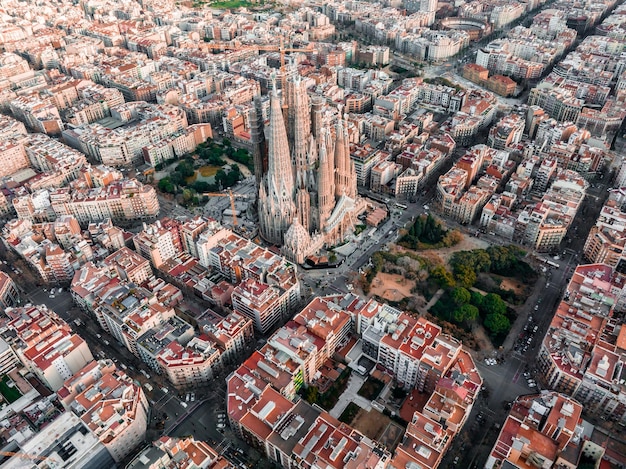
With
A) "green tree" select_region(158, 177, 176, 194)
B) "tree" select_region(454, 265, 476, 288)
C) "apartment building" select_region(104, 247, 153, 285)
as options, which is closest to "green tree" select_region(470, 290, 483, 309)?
"tree" select_region(454, 265, 476, 288)

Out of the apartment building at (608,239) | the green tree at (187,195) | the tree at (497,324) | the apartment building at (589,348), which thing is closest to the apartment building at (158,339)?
the green tree at (187,195)

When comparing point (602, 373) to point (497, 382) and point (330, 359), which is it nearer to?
point (497, 382)

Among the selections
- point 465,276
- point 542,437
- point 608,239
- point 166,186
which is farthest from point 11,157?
point 608,239

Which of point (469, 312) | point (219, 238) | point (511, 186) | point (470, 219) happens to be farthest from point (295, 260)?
point (511, 186)

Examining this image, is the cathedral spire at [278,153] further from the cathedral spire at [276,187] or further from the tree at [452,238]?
the tree at [452,238]

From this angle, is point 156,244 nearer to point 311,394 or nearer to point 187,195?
point 187,195
